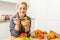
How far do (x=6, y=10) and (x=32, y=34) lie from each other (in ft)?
0.78

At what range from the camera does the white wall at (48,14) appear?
32.8 inches

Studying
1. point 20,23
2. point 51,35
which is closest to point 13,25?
point 20,23

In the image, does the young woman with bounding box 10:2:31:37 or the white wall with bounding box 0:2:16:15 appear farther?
the white wall with bounding box 0:2:16:15

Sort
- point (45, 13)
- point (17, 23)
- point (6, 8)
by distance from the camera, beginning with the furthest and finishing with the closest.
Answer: point (45, 13) < point (6, 8) < point (17, 23)

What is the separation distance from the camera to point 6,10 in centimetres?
71

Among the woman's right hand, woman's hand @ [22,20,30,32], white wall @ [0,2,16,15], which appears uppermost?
white wall @ [0,2,16,15]

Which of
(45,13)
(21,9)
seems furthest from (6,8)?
(45,13)

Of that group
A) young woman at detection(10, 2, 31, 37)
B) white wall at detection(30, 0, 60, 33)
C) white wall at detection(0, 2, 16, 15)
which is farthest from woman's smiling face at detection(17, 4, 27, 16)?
white wall at detection(30, 0, 60, 33)

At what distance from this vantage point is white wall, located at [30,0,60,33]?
83 cm

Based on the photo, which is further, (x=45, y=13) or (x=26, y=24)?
(x=45, y=13)

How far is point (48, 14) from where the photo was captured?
90 cm

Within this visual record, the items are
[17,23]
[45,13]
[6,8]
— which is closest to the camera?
[17,23]

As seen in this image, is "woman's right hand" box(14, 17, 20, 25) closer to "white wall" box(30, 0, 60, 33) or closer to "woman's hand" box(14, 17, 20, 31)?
"woman's hand" box(14, 17, 20, 31)

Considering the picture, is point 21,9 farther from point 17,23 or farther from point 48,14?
point 48,14
